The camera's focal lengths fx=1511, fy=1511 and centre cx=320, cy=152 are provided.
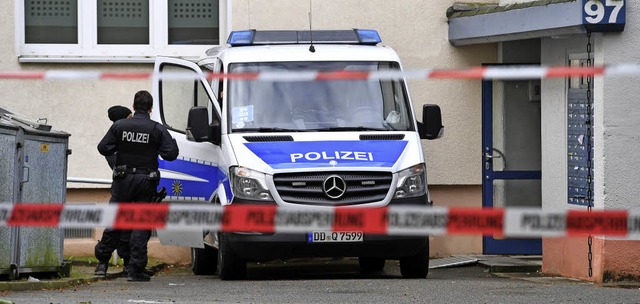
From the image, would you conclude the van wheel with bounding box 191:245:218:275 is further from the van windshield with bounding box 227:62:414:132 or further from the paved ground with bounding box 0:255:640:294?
the van windshield with bounding box 227:62:414:132

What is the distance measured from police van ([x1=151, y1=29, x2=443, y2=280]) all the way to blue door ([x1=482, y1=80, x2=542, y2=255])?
2.87m

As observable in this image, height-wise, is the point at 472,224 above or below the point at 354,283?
above

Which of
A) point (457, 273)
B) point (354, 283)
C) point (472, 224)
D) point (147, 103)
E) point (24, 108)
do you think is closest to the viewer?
→ point (472, 224)

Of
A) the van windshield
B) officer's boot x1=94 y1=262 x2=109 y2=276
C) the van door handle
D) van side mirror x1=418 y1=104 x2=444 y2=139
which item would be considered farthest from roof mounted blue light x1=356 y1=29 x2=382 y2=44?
officer's boot x1=94 y1=262 x2=109 y2=276

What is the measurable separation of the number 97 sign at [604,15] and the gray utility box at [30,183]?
194 inches

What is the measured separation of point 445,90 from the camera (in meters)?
17.6

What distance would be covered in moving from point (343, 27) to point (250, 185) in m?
Result: 4.51

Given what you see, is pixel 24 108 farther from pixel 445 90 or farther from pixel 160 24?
pixel 445 90

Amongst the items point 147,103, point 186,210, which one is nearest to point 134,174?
point 147,103

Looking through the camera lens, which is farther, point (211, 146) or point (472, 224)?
point (211, 146)

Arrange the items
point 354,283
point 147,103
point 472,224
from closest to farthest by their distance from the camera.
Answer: point 472,224 → point 354,283 → point 147,103

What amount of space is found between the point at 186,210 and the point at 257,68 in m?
7.02

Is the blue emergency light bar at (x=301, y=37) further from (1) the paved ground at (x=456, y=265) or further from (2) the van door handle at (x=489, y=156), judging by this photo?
(2) the van door handle at (x=489, y=156)

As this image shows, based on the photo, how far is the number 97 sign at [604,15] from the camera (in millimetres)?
13688
